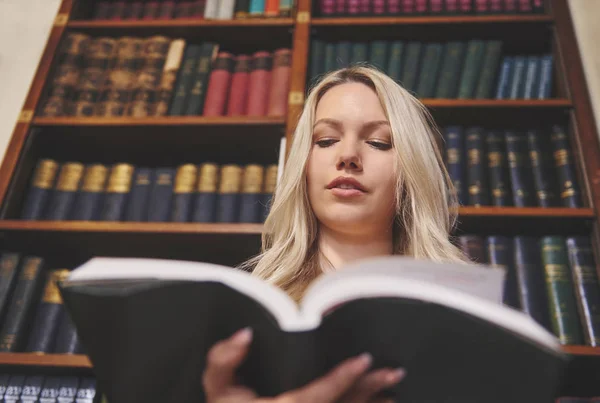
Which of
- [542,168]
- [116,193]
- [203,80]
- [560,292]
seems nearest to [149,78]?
[203,80]

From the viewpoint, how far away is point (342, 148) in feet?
3.17

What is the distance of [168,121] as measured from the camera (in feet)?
4.92

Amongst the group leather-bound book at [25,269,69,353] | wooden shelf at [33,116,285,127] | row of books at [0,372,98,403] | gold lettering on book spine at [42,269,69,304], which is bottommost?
row of books at [0,372,98,403]

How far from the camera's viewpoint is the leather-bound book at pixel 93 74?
5.22ft

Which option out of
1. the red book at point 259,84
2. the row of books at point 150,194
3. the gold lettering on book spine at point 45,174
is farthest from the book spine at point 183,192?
the gold lettering on book spine at point 45,174

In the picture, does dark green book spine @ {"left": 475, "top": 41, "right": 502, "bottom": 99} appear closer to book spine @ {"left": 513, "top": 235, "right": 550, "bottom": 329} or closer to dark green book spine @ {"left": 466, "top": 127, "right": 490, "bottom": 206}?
dark green book spine @ {"left": 466, "top": 127, "right": 490, "bottom": 206}

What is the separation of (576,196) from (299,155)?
0.78 metres

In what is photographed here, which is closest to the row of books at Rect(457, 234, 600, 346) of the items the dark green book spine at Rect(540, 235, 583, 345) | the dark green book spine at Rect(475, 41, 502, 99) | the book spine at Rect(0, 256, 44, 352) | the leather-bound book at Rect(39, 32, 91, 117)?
the dark green book spine at Rect(540, 235, 583, 345)

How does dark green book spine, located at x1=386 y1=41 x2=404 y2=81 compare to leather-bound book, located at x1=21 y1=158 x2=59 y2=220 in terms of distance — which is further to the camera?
dark green book spine, located at x1=386 y1=41 x2=404 y2=81

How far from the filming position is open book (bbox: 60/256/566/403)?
0.41 m

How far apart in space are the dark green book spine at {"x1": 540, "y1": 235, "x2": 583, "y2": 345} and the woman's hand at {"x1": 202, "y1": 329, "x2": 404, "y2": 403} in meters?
0.92

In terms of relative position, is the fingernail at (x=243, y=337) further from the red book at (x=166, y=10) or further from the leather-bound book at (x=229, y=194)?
the red book at (x=166, y=10)

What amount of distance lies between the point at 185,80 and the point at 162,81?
0.07 metres

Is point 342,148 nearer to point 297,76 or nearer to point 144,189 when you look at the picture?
point 297,76
